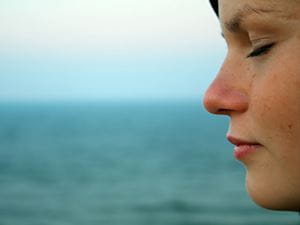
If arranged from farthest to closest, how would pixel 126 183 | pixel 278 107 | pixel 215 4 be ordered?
pixel 126 183
pixel 215 4
pixel 278 107

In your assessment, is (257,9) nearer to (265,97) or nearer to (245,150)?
(265,97)

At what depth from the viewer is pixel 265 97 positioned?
161 cm

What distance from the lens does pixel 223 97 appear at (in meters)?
1.72

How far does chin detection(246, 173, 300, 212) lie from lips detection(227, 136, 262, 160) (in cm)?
7

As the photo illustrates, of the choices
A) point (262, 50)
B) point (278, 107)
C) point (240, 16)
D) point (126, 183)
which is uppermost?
point (240, 16)

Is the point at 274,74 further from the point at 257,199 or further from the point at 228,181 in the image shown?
the point at 228,181

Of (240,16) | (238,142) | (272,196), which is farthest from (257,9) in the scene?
(272,196)

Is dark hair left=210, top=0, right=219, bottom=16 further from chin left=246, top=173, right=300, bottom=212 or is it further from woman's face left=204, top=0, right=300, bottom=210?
chin left=246, top=173, right=300, bottom=212

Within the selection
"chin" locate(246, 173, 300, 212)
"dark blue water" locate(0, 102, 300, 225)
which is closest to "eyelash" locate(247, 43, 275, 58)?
"chin" locate(246, 173, 300, 212)

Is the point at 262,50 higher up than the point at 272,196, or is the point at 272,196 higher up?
the point at 262,50

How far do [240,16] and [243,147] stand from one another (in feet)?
1.23

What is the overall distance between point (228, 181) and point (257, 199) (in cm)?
→ 5166

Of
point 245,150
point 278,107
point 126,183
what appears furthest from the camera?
point 126,183

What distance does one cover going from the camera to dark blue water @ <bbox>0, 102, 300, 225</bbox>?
38500 mm
